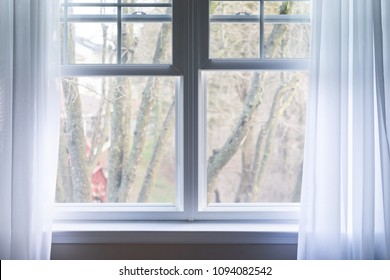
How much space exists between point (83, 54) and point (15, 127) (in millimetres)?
539

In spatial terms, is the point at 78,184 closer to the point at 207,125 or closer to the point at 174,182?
the point at 174,182

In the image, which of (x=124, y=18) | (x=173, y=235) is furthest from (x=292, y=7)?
(x=173, y=235)

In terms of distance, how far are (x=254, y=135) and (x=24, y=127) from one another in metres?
1.17

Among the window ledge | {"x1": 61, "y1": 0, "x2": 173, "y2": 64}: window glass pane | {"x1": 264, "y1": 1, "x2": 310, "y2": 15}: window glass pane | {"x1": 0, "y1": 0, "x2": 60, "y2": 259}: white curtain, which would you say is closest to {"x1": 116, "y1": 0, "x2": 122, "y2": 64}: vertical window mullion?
{"x1": 61, "y1": 0, "x2": 173, "y2": 64}: window glass pane

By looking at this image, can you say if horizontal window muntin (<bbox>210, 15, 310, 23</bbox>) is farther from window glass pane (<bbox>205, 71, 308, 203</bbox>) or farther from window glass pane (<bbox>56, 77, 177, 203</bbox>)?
window glass pane (<bbox>56, 77, 177, 203</bbox>)

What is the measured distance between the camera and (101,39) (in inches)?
99.4

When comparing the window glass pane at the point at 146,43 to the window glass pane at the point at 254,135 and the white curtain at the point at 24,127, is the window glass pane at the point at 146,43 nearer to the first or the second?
the window glass pane at the point at 254,135

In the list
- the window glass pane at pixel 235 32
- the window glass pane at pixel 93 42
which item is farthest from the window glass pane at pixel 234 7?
the window glass pane at pixel 93 42

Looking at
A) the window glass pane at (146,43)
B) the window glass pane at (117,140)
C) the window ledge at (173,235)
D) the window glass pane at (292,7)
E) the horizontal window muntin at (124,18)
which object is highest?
the window glass pane at (292,7)

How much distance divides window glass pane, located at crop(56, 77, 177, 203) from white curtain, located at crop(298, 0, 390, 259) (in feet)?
2.45

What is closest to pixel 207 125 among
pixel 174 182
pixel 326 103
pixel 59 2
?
pixel 174 182

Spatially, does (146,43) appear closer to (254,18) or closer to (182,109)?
(182,109)

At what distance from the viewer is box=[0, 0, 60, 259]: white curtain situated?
2227 millimetres

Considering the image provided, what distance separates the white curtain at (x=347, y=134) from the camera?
2.21 meters
